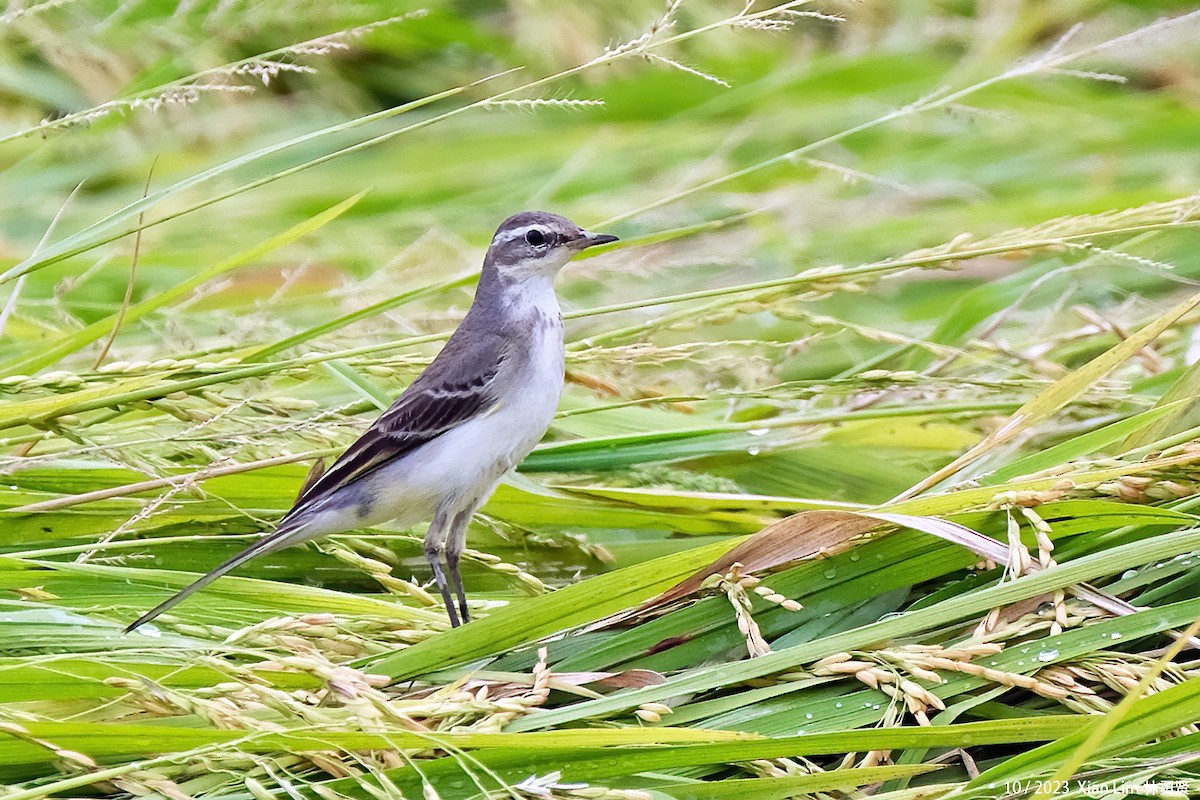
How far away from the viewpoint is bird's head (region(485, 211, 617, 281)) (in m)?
3.83

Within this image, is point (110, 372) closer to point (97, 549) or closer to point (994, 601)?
point (97, 549)

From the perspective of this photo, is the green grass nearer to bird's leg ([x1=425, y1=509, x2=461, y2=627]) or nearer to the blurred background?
the blurred background

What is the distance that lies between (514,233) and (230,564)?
142 centimetres

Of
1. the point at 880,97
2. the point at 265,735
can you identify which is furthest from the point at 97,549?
the point at 880,97

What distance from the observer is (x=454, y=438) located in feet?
11.6

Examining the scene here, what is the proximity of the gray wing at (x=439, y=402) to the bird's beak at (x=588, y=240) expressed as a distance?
1.27ft

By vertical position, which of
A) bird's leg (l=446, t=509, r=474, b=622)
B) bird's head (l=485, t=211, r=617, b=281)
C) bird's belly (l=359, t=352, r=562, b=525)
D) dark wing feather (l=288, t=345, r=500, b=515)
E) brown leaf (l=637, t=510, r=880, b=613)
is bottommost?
bird's leg (l=446, t=509, r=474, b=622)

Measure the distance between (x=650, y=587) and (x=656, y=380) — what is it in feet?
5.73

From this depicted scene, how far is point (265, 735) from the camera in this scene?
2.36m

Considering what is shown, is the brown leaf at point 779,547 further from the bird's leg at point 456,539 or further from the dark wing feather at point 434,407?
the dark wing feather at point 434,407

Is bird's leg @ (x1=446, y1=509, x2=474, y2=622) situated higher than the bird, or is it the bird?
the bird

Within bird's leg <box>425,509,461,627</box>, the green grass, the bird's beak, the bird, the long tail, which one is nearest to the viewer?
the green grass

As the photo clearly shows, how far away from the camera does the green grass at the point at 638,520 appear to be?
244cm

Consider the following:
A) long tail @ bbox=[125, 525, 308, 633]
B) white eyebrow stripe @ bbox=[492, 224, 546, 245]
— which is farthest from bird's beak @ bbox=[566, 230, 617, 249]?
long tail @ bbox=[125, 525, 308, 633]
